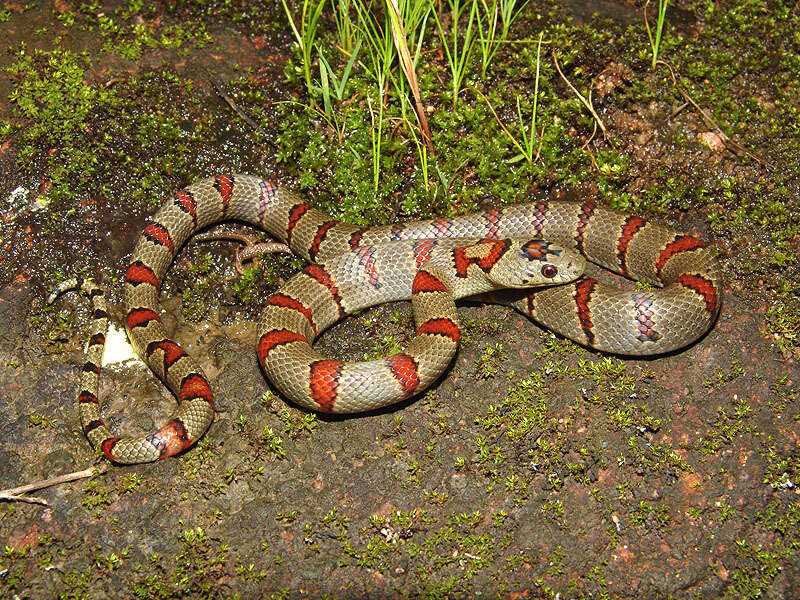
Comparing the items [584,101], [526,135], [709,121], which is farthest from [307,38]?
[709,121]

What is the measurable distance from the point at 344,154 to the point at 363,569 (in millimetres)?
3408

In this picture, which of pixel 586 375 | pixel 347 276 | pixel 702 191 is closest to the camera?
pixel 586 375

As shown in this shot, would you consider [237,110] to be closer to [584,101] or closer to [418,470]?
[584,101]

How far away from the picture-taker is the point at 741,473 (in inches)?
164

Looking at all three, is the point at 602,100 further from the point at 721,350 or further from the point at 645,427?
the point at 645,427

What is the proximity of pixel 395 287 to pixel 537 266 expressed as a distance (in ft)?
3.70

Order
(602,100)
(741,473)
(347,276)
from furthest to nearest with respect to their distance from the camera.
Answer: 1. (602,100)
2. (347,276)
3. (741,473)

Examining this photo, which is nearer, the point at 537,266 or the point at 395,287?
the point at 537,266

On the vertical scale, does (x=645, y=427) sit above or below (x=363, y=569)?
above

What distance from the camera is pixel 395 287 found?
5.21 meters

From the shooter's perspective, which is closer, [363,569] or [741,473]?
[363,569]

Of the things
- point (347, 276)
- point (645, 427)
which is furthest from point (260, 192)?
point (645, 427)

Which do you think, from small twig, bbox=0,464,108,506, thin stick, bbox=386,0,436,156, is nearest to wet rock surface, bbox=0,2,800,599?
small twig, bbox=0,464,108,506

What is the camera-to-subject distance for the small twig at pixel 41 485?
406 cm
